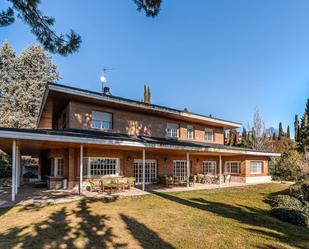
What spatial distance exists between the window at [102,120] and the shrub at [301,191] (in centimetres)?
1304

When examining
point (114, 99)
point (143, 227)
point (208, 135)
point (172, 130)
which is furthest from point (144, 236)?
point (208, 135)

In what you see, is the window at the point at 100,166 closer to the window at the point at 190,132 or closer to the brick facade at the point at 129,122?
the brick facade at the point at 129,122

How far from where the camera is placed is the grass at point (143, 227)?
597cm

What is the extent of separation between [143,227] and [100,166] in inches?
353

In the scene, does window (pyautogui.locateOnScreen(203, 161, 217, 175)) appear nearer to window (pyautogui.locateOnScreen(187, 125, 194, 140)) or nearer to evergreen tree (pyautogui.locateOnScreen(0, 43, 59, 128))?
window (pyautogui.locateOnScreen(187, 125, 194, 140))

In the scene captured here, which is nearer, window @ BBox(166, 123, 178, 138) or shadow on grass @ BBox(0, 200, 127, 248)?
shadow on grass @ BBox(0, 200, 127, 248)

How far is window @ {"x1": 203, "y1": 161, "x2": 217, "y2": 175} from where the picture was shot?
76.1ft

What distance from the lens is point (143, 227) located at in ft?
23.8

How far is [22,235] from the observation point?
621 centimetres

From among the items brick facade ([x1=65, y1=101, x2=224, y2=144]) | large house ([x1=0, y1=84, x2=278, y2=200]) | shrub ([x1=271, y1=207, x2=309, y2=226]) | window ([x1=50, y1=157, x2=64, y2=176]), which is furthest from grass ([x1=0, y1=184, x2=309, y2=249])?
brick facade ([x1=65, y1=101, x2=224, y2=144])

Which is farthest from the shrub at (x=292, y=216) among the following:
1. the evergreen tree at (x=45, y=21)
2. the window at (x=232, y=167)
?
the window at (x=232, y=167)

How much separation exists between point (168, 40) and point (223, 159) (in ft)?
44.8

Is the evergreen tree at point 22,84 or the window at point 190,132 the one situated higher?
Answer: the evergreen tree at point 22,84

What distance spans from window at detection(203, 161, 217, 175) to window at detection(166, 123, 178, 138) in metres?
4.80
